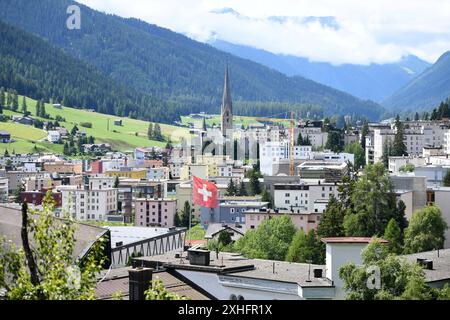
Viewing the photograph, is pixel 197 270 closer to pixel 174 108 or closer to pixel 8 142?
pixel 8 142

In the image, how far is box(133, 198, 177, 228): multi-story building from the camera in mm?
50438

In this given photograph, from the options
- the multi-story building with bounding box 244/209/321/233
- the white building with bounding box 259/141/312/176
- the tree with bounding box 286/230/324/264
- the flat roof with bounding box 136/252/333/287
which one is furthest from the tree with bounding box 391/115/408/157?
the flat roof with bounding box 136/252/333/287

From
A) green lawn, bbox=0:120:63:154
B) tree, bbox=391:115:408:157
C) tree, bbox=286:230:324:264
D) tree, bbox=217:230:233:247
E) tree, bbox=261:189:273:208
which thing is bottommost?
tree, bbox=217:230:233:247

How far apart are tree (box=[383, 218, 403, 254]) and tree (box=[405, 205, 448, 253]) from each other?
0.24 meters

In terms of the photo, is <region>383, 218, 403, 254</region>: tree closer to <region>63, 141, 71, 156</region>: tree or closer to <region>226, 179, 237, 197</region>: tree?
<region>226, 179, 237, 197</region>: tree

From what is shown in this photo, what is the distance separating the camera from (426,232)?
85.7 ft

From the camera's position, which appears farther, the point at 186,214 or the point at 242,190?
the point at 242,190

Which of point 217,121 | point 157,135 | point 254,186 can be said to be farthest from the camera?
point 217,121

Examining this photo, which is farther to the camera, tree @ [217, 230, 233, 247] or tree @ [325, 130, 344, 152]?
tree @ [325, 130, 344, 152]

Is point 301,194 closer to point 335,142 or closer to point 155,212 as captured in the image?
point 155,212

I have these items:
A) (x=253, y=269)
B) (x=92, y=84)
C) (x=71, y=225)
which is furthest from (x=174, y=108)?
(x=71, y=225)

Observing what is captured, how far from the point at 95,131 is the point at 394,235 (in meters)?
81.0

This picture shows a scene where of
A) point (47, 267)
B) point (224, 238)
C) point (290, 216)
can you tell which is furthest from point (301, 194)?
point (47, 267)

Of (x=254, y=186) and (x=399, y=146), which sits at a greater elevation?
(x=399, y=146)
